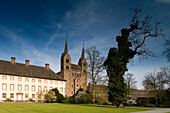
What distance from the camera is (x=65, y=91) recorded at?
62.4 m

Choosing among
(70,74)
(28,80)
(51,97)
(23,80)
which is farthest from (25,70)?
(70,74)

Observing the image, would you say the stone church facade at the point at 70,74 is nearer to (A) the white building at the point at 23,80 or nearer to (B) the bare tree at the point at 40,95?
(A) the white building at the point at 23,80

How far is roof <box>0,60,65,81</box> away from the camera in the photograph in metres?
46.6

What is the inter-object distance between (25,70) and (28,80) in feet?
11.3

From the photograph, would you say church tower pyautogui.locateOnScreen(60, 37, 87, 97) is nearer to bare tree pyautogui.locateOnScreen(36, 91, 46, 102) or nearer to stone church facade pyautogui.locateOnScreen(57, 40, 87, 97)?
stone church facade pyautogui.locateOnScreen(57, 40, 87, 97)

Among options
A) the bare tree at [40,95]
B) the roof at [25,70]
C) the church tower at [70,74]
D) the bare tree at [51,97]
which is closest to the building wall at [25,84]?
the roof at [25,70]

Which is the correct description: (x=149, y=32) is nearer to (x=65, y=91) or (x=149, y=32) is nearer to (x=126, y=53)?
(x=126, y=53)

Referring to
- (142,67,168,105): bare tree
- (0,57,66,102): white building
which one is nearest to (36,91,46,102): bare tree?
(0,57,66,102): white building

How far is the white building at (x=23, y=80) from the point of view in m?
45.1

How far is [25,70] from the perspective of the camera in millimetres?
50844

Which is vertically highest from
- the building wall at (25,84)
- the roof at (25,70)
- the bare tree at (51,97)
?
the roof at (25,70)

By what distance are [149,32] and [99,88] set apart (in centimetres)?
2047

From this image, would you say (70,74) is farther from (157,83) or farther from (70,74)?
(157,83)

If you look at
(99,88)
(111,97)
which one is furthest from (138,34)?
(99,88)
